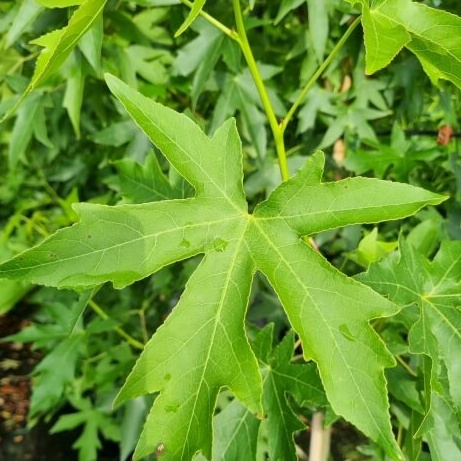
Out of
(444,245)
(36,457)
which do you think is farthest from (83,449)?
(444,245)

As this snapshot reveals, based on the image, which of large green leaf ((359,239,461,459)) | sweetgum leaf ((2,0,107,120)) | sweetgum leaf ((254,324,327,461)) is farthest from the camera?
sweetgum leaf ((254,324,327,461))

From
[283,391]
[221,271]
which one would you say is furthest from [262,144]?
[221,271]

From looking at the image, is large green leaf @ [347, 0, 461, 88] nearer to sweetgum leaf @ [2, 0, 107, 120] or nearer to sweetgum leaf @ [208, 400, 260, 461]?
sweetgum leaf @ [2, 0, 107, 120]

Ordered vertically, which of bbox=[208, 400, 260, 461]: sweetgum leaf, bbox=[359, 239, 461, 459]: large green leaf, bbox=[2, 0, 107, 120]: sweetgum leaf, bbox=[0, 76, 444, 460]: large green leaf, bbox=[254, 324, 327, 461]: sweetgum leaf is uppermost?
bbox=[2, 0, 107, 120]: sweetgum leaf

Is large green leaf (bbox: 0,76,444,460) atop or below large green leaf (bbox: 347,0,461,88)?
below

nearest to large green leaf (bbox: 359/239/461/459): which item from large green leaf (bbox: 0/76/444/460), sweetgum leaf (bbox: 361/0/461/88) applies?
large green leaf (bbox: 0/76/444/460)

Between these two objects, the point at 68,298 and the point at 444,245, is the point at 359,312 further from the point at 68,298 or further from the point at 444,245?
the point at 68,298

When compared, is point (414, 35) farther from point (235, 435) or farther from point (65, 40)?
point (235, 435)

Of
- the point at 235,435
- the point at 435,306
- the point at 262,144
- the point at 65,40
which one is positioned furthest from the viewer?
the point at 262,144
